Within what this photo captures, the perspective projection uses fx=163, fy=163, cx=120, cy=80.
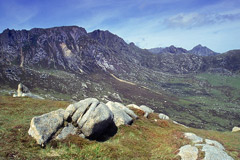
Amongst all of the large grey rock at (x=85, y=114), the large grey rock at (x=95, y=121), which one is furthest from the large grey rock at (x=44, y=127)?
the large grey rock at (x=95, y=121)

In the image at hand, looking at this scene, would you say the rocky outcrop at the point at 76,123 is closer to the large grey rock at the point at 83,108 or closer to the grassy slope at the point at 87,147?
the large grey rock at the point at 83,108

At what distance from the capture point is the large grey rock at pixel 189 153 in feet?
66.1

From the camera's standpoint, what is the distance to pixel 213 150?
2142 centimetres

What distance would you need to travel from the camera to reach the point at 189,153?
20844 millimetres

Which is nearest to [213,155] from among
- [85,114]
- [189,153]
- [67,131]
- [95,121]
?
[189,153]

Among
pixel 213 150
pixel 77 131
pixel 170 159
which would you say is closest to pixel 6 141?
pixel 77 131

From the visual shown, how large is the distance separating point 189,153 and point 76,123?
53.7ft

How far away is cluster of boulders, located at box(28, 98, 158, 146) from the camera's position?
2127 centimetres

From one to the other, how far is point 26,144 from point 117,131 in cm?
1393

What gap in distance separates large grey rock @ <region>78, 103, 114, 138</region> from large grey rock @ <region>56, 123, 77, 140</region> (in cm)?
110

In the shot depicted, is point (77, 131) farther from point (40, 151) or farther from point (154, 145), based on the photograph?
point (154, 145)

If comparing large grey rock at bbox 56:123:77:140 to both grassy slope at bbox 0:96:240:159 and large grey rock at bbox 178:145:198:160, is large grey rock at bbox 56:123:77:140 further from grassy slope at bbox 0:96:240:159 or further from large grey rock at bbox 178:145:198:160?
large grey rock at bbox 178:145:198:160

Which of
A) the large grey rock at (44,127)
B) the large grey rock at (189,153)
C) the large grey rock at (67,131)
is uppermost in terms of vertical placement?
the large grey rock at (44,127)

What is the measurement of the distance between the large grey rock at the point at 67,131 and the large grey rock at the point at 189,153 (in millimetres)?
14945
